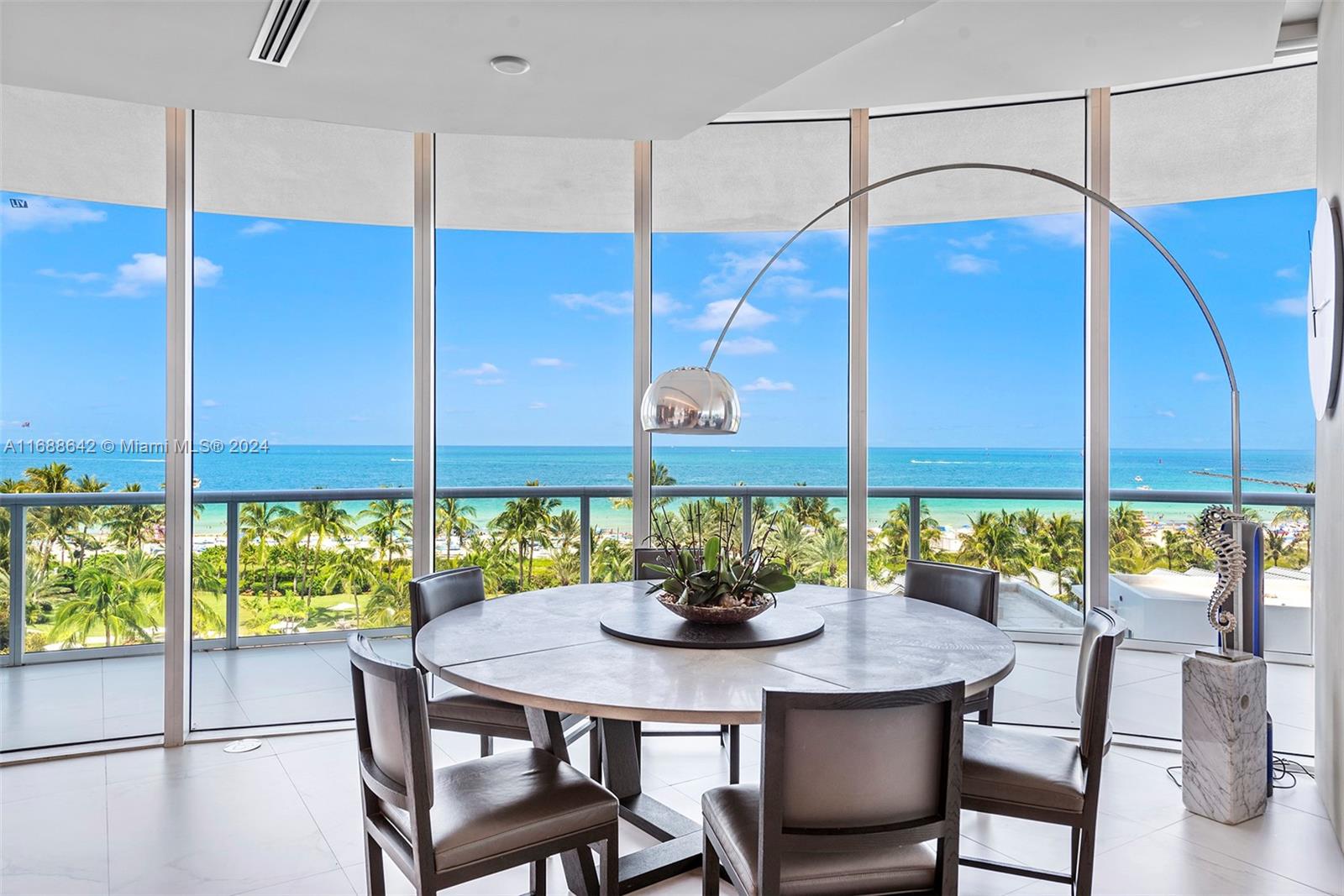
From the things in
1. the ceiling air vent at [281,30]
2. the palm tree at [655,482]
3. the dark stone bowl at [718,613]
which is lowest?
the dark stone bowl at [718,613]

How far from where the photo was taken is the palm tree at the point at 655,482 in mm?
4051

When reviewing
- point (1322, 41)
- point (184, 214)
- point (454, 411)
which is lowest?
point (454, 411)

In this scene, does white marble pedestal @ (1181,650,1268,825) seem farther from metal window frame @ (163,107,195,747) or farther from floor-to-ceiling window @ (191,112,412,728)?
metal window frame @ (163,107,195,747)

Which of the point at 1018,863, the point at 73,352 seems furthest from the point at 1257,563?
the point at 73,352

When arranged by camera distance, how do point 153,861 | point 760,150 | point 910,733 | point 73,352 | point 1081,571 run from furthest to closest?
point 760,150, point 1081,571, point 73,352, point 153,861, point 910,733

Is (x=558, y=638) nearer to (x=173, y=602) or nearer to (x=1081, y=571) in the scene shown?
(x=173, y=602)

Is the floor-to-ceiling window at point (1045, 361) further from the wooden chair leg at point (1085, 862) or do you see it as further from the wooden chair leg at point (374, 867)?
the wooden chair leg at point (374, 867)

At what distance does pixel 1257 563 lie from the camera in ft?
9.86

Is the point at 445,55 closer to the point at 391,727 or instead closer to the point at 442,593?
the point at 442,593

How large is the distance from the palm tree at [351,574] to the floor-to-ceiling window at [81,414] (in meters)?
0.71

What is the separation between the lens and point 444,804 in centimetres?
183

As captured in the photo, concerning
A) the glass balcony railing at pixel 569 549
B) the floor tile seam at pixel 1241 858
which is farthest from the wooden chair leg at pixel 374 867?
the floor tile seam at pixel 1241 858

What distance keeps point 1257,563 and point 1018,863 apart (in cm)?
147

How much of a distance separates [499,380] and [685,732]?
7.04 feet
